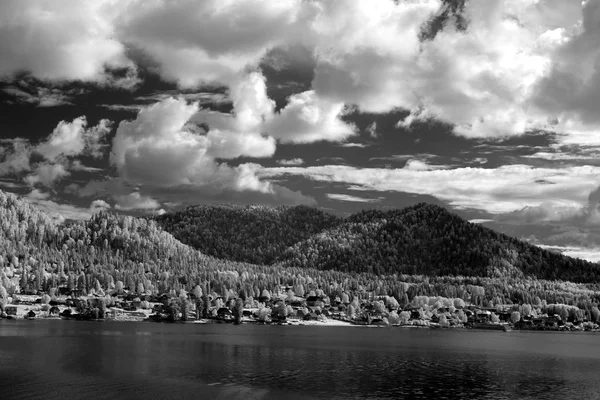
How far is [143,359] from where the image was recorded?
15950 cm

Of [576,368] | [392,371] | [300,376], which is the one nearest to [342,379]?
[300,376]

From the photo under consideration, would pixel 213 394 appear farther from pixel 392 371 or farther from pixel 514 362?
pixel 514 362

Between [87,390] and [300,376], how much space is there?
49.9m

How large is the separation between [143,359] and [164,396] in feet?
173

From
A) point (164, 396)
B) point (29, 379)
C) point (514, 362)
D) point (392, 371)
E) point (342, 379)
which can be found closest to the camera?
point (164, 396)

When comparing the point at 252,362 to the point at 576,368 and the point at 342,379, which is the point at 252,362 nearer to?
the point at 342,379

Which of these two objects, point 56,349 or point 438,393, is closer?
point 438,393

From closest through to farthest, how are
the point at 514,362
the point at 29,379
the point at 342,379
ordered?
the point at 29,379, the point at 342,379, the point at 514,362

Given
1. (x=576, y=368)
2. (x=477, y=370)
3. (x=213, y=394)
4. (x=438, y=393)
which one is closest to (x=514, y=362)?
(x=576, y=368)

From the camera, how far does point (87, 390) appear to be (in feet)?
368

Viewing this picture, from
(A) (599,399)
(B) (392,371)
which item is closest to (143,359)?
(B) (392,371)

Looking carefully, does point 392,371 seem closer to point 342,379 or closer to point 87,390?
point 342,379

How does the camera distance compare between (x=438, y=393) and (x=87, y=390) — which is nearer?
(x=87, y=390)

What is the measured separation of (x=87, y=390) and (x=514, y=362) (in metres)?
134
